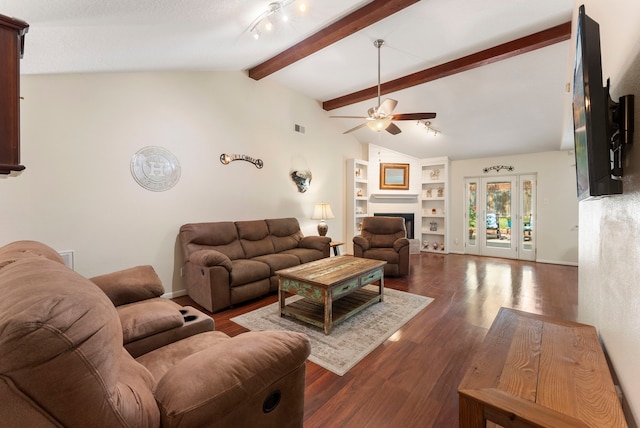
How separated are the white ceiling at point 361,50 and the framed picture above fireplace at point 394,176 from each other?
141 centimetres

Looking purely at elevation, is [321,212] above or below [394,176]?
below

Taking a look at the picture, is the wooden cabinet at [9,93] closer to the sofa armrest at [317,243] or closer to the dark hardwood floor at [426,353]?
the dark hardwood floor at [426,353]

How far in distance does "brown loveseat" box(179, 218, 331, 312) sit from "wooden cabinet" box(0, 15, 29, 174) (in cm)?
218

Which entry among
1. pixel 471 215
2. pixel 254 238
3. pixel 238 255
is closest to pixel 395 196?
pixel 471 215

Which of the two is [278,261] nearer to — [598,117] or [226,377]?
[226,377]

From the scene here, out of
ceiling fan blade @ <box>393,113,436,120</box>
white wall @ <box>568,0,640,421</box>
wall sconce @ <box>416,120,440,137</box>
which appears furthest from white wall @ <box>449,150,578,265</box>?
white wall @ <box>568,0,640,421</box>

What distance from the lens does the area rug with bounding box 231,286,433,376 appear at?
2232 mm

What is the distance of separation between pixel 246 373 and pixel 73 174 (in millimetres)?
3185

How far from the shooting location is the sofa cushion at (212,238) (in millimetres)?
3605

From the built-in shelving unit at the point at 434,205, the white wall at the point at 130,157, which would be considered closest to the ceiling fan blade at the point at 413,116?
the white wall at the point at 130,157

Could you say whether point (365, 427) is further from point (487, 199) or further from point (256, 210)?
point (487, 199)

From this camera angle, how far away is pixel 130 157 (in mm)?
3289

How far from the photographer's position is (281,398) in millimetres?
1160

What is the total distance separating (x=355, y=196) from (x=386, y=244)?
1.83 m
